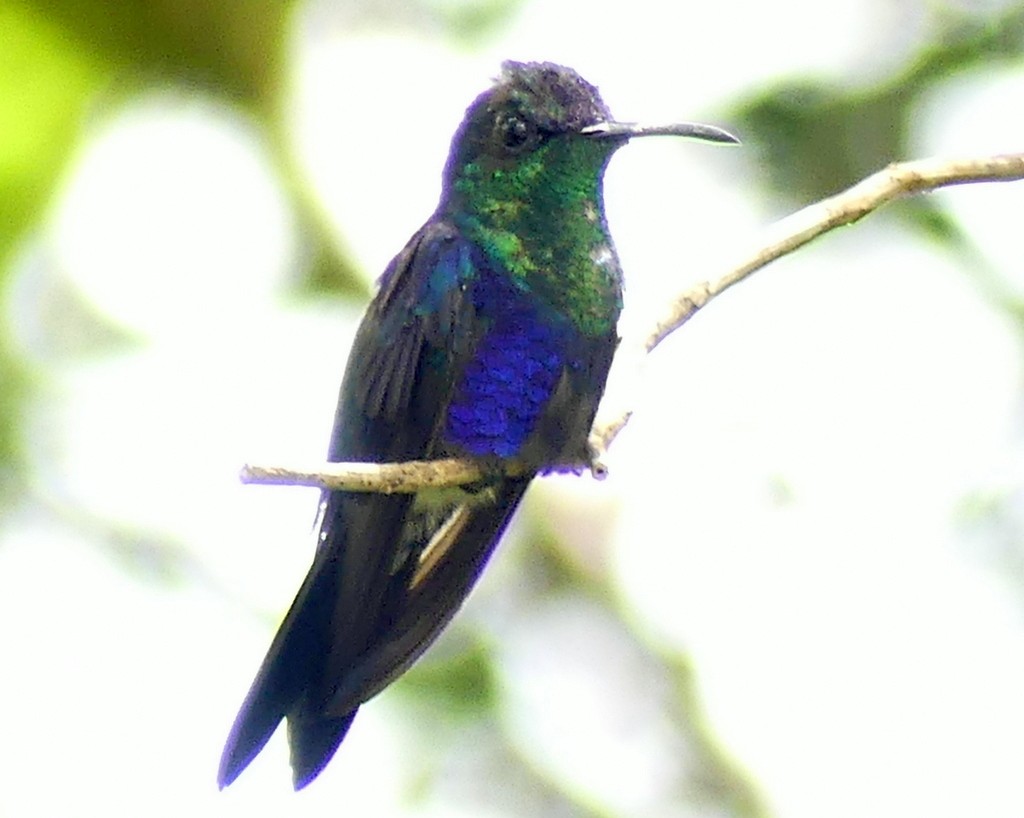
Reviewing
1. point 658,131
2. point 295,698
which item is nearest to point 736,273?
point 658,131

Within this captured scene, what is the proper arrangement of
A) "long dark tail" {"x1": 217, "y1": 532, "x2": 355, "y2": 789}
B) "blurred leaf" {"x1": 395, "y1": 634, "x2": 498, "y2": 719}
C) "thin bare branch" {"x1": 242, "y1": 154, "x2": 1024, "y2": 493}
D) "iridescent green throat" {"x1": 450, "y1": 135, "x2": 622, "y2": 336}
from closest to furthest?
"thin bare branch" {"x1": 242, "y1": 154, "x2": 1024, "y2": 493} < "long dark tail" {"x1": 217, "y1": 532, "x2": 355, "y2": 789} < "iridescent green throat" {"x1": 450, "y1": 135, "x2": 622, "y2": 336} < "blurred leaf" {"x1": 395, "y1": 634, "x2": 498, "y2": 719}

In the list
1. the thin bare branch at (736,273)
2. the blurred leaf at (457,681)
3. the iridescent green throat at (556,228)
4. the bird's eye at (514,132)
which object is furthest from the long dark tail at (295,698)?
the blurred leaf at (457,681)

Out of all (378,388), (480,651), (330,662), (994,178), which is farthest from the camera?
(480,651)

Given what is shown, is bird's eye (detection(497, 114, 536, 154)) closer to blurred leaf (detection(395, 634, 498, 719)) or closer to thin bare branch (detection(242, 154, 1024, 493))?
thin bare branch (detection(242, 154, 1024, 493))

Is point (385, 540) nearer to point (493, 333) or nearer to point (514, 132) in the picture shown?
point (493, 333)

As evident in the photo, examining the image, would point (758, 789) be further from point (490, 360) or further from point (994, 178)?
point (994, 178)

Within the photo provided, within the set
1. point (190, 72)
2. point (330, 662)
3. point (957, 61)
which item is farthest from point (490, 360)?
point (957, 61)

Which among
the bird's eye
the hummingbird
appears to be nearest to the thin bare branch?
the hummingbird
